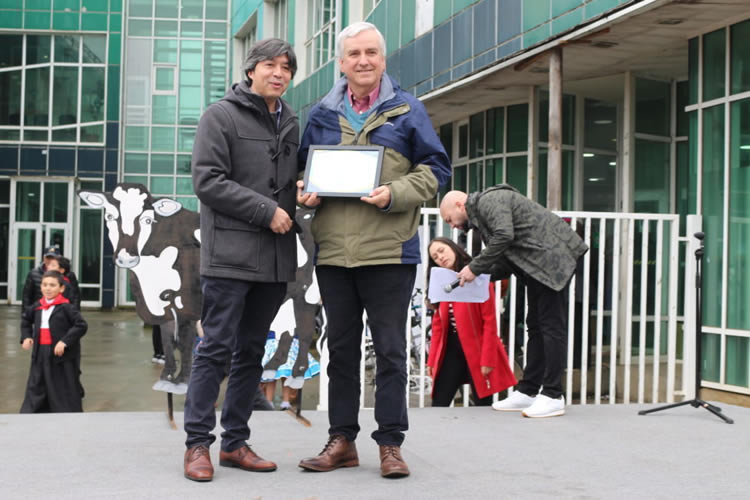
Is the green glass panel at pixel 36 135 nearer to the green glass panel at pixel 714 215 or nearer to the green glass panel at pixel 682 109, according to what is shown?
the green glass panel at pixel 682 109

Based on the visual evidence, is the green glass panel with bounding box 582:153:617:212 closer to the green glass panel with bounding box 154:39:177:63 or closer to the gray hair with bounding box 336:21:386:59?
the gray hair with bounding box 336:21:386:59

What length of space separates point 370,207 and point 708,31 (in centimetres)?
711

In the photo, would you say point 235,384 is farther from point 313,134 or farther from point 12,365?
point 12,365

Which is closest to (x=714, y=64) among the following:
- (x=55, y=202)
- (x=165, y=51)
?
(x=55, y=202)

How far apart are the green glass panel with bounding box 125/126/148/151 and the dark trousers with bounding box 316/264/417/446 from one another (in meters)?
29.4

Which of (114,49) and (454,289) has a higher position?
(114,49)

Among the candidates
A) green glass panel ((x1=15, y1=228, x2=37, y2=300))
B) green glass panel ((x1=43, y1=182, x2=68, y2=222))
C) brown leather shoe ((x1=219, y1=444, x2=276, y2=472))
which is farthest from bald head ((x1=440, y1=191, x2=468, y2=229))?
green glass panel ((x1=15, y1=228, x2=37, y2=300))

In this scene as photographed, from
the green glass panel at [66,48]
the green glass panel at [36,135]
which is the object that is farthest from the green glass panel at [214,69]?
the green glass panel at [36,135]

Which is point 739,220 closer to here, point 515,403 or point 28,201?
point 515,403

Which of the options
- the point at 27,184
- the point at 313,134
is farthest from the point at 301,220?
the point at 27,184

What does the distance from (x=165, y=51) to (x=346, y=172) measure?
30.4 m

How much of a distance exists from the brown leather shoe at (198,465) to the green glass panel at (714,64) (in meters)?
7.39

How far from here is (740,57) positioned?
945 cm

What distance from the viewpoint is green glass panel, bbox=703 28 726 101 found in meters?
9.72
